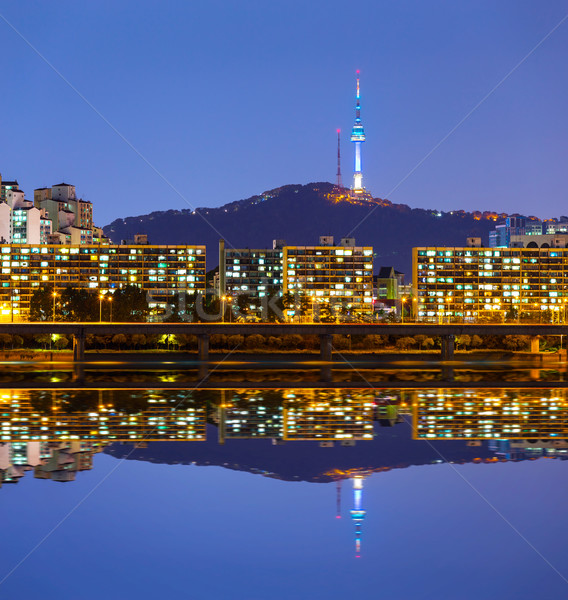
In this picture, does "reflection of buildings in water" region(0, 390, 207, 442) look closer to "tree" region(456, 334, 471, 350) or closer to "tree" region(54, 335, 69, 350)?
"tree" region(54, 335, 69, 350)

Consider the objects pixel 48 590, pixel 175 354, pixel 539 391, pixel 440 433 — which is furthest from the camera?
pixel 175 354

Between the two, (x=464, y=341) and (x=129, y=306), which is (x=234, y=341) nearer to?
(x=129, y=306)

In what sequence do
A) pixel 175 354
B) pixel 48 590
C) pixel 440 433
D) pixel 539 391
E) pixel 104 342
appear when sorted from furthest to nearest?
pixel 104 342, pixel 175 354, pixel 539 391, pixel 440 433, pixel 48 590

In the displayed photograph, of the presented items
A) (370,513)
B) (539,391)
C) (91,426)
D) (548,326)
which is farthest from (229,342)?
(370,513)

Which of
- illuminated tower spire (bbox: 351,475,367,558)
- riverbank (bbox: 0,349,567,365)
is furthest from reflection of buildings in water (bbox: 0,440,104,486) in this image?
riverbank (bbox: 0,349,567,365)

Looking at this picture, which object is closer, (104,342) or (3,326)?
(3,326)

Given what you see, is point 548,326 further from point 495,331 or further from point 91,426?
point 91,426

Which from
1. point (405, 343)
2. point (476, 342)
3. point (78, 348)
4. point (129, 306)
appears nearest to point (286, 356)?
point (405, 343)
